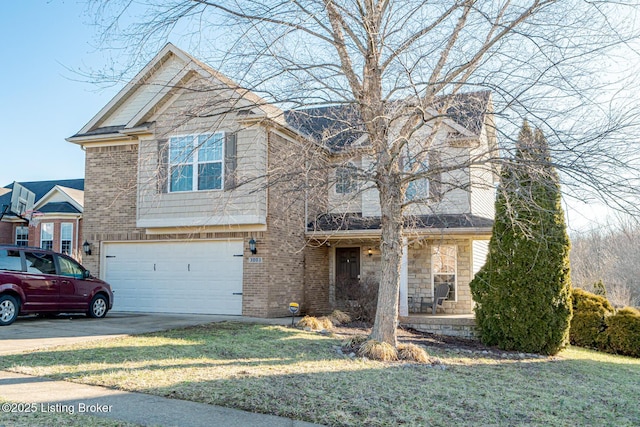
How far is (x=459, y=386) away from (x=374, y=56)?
17.3 feet

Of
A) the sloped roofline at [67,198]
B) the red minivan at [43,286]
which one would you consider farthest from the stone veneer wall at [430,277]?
the sloped roofline at [67,198]

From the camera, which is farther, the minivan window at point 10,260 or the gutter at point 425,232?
the gutter at point 425,232

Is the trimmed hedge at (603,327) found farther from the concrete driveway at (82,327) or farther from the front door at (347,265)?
the concrete driveway at (82,327)

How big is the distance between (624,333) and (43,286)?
13.9 meters

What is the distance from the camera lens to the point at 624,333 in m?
13.2

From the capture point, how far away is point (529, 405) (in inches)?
252

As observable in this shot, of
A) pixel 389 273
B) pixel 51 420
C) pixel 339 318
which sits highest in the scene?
pixel 389 273

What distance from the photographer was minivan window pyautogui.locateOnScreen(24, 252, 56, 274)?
Result: 11.6 m

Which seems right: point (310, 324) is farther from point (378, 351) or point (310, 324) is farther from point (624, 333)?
point (624, 333)

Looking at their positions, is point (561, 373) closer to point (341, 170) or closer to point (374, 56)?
point (341, 170)

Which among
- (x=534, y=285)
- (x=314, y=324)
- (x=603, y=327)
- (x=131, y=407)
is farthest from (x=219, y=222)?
(x=603, y=327)

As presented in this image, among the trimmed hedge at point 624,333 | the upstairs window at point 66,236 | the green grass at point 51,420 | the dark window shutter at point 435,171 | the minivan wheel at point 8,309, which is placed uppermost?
the dark window shutter at point 435,171

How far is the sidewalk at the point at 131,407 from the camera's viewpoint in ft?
16.6

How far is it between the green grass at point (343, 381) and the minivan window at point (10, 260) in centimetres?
339
